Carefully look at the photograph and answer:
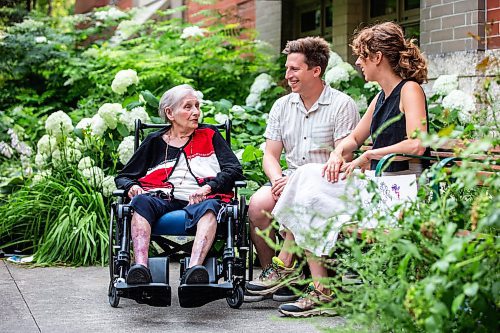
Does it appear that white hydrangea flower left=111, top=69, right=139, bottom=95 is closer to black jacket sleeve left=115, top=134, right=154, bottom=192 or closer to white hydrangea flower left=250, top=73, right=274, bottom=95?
white hydrangea flower left=250, top=73, right=274, bottom=95

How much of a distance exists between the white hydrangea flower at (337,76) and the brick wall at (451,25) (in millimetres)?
1048

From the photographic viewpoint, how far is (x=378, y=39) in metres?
4.90

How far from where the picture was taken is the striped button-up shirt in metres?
5.46

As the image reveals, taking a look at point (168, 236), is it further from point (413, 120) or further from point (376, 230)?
point (376, 230)

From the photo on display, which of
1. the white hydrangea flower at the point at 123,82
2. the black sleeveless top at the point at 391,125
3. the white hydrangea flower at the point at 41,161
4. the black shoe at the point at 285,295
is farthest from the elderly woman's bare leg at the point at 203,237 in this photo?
the white hydrangea flower at the point at 123,82

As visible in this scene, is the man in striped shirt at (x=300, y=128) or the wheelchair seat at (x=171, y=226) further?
the man in striped shirt at (x=300, y=128)

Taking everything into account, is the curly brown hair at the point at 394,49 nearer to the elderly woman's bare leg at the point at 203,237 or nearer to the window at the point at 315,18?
the elderly woman's bare leg at the point at 203,237

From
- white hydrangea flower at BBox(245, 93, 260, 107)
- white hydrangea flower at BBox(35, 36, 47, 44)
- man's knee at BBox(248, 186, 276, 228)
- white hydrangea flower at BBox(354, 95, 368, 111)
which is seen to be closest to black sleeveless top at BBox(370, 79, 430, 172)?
man's knee at BBox(248, 186, 276, 228)

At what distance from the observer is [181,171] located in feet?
18.4

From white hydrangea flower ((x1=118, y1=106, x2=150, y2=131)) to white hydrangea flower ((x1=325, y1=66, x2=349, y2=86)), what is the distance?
1.92m

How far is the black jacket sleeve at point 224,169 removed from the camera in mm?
5418

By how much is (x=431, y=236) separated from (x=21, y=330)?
8.17 ft

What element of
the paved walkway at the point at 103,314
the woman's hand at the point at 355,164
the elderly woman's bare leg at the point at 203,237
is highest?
the woman's hand at the point at 355,164

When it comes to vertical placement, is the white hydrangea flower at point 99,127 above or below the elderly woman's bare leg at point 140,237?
above
